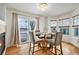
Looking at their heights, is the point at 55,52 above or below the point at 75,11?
below

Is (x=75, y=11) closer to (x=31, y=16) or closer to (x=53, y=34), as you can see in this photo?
(x=53, y=34)

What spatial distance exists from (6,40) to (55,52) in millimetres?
858

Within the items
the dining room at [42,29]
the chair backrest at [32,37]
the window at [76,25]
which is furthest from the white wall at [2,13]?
the window at [76,25]

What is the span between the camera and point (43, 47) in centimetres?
187

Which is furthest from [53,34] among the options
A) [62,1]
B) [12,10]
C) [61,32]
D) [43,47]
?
[12,10]

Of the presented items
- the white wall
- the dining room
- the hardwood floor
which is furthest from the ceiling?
the hardwood floor

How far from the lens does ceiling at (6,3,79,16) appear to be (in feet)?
5.91

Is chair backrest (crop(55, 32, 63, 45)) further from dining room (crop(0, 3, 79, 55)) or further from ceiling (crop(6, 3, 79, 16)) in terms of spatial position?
ceiling (crop(6, 3, 79, 16))

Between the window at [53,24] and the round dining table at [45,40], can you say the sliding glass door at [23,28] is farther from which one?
the window at [53,24]

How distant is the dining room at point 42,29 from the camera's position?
1805 millimetres

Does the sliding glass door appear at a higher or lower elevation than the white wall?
lower

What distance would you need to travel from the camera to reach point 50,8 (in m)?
1.84

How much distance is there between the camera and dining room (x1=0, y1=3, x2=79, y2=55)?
1805mm

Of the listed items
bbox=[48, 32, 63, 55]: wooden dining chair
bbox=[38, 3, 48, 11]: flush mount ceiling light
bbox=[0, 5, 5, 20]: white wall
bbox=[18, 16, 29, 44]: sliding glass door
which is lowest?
bbox=[48, 32, 63, 55]: wooden dining chair
